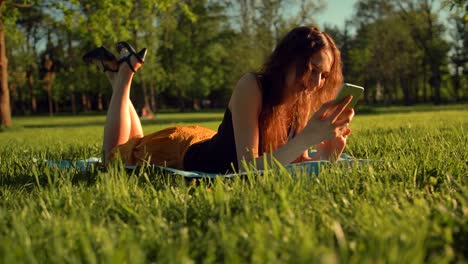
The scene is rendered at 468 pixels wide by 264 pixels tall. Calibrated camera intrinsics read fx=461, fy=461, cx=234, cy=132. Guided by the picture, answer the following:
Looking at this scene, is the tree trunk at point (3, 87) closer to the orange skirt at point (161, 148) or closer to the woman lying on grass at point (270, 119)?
the woman lying on grass at point (270, 119)

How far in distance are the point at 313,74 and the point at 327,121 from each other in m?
0.43

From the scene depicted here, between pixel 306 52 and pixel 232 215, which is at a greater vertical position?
pixel 306 52

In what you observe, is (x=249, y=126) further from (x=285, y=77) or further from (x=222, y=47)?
(x=222, y=47)

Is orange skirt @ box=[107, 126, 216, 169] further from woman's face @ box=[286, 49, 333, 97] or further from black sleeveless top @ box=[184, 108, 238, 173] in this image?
woman's face @ box=[286, 49, 333, 97]

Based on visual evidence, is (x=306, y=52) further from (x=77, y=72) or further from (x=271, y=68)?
(x=77, y=72)

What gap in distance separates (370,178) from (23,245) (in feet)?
5.80

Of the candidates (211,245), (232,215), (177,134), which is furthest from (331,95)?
(211,245)

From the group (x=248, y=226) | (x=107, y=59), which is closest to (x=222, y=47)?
(x=107, y=59)

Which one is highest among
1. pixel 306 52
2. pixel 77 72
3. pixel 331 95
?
pixel 77 72

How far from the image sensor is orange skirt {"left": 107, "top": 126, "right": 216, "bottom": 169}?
4.06m

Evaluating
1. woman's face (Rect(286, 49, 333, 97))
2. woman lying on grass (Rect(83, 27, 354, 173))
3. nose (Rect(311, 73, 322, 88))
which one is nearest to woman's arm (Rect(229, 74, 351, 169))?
→ woman lying on grass (Rect(83, 27, 354, 173))

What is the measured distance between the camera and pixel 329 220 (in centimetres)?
170

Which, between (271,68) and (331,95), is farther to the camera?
(331,95)

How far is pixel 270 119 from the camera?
350 cm
